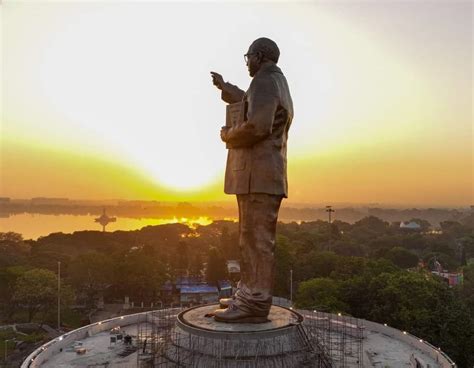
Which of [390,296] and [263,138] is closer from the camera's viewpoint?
[263,138]

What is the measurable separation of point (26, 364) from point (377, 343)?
37.1ft

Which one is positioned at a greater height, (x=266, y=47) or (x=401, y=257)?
(x=266, y=47)

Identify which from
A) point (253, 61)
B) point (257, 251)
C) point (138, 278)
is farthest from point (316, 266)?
point (253, 61)

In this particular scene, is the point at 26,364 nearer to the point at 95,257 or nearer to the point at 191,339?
the point at 191,339

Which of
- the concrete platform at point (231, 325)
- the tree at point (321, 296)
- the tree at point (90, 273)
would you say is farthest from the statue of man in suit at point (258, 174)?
the tree at point (90, 273)

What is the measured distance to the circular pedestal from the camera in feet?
34.9

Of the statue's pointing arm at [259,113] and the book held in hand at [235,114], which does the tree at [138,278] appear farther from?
the statue's pointing arm at [259,113]

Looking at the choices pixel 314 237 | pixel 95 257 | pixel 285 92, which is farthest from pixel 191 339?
pixel 314 237

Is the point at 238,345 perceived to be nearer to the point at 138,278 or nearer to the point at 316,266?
the point at 138,278

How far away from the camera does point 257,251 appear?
470 inches

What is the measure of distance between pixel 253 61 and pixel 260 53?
291 mm

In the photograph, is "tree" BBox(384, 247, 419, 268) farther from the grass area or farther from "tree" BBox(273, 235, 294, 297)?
the grass area

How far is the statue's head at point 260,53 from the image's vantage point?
12.1 metres

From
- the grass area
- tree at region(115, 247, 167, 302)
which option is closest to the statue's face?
the grass area
